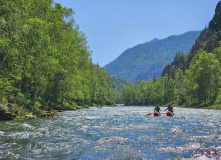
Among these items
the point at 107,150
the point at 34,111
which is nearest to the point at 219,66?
the point at 34,111

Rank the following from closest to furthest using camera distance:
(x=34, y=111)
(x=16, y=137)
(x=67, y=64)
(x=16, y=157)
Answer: (x=16, y=157) < (x=16, y=137) < (x=34, y=111) < (x=67, y=64)

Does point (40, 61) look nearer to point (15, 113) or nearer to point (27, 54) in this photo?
point (27, 54)

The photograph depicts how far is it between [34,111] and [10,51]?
8650 mm

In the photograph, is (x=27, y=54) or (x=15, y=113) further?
(x=27, y=54)

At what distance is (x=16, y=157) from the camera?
7.64 metres

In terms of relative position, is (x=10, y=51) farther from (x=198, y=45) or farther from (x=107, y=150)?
(x=198, y=45)

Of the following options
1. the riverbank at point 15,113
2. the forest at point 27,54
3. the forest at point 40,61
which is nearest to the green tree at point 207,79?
the forest at point 40,61

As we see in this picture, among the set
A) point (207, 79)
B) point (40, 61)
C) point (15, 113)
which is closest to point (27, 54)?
point (40, 61)

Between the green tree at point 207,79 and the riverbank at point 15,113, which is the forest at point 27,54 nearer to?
the riverbank at point 15,113

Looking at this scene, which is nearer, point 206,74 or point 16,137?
point 16,137

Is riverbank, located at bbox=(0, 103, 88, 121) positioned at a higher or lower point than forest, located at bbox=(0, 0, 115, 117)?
lower

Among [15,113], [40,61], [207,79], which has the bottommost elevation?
[15,113]

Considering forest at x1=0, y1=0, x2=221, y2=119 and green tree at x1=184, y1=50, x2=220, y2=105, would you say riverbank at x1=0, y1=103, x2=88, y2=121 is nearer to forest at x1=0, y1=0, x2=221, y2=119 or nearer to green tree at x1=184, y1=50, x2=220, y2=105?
forest at x1=0, y1=0, x2=221, y2=119

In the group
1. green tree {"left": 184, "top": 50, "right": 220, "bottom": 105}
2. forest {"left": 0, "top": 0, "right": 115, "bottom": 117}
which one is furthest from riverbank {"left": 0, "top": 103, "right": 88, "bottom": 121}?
green tree {"left": 184, "top": 50, "right": 220, "bottom": 105}
